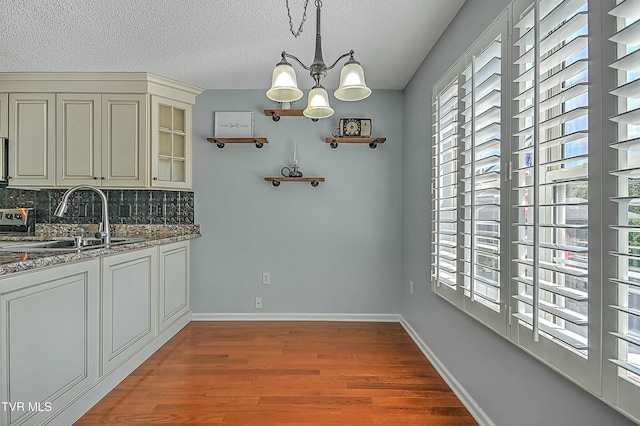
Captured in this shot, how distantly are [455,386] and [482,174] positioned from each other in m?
1.36

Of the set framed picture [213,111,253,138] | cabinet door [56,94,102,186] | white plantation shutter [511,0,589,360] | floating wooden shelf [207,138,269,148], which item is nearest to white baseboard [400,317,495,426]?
white plantation shutter [511,0,589,360]

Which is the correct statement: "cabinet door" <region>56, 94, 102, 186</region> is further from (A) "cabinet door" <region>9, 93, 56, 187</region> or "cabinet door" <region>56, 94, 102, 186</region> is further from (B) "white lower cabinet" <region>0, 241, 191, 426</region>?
(B) "white lower cabinet" <region>0, 241, 191, 426</region>

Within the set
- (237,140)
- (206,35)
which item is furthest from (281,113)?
(206,35)

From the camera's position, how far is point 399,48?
285 centimetres

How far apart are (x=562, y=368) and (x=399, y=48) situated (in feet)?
7.89

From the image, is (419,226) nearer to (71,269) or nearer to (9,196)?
(71,269)

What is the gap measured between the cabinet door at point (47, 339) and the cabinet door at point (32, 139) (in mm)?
1881

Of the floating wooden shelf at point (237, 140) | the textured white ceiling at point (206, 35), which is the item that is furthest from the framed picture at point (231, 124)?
the textured white ceiling at point (206, 35)

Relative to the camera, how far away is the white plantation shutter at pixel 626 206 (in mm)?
998

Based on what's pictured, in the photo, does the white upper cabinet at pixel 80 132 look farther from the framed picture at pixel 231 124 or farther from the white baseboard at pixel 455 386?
the white baseboard at pixel 455 386

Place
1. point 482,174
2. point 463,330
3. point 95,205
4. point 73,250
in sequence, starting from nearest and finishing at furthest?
1. point 482,174
2. point 73,250
3. point 463,330
4. point 95,205

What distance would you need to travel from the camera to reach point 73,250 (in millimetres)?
2082

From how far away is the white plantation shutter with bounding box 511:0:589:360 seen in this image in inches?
48.0

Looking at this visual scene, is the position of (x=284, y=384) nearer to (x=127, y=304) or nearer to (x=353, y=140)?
(x=127, y=304)
